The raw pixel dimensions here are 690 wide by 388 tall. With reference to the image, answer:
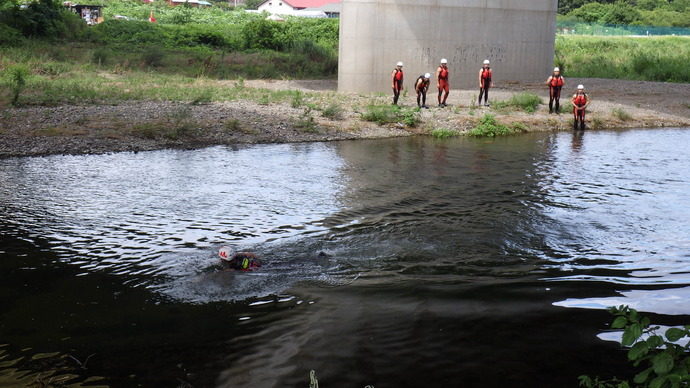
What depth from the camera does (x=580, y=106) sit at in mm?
22953

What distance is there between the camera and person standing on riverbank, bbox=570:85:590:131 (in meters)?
22.8

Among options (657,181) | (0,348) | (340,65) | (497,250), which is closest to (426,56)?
(340,65)

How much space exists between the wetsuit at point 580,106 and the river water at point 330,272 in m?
7.33

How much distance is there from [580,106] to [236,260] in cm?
1735

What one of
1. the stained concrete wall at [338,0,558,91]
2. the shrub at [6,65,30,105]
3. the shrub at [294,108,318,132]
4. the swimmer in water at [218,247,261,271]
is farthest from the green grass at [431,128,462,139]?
the swimmer in water at [218,247,261,271]

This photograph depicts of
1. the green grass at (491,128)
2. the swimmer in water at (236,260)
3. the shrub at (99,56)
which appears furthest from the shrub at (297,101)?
the swimmer in water at (236,260)

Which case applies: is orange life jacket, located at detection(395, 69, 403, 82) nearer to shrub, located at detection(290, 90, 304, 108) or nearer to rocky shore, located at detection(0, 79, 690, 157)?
rocky shore, located at detection(0, 79, 690, 157)

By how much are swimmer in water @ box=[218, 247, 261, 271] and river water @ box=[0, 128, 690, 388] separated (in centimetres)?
12

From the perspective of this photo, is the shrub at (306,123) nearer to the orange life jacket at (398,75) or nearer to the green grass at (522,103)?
the orange life jacket at (398,75)

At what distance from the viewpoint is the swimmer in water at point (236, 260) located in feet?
28.7

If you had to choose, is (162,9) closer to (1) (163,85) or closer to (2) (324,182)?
(1) (163,85)

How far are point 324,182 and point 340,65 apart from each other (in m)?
14.8

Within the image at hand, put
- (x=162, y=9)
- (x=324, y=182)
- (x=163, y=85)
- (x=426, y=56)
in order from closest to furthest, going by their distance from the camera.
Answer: (x=324, y=182) → (x=163, y=85) → (x=426, y=56) → (x=162, y=9)

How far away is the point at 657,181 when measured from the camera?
48.6ft
